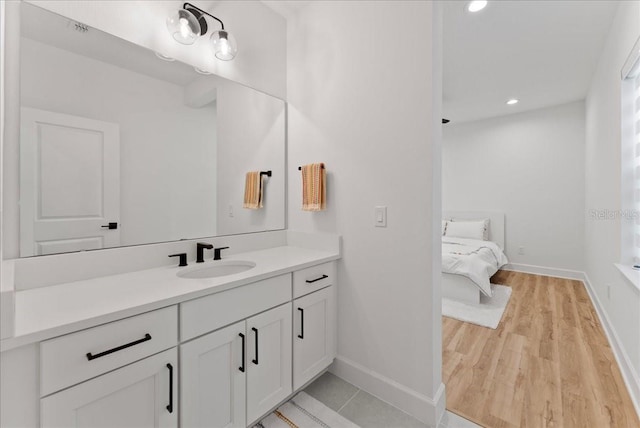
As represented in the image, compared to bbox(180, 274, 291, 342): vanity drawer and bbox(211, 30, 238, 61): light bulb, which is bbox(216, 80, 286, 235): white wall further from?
bbox(180, 274, 291, 342): vanity drawer

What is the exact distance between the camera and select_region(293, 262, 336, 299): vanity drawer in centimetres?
158

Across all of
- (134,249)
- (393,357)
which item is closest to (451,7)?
(393,357)

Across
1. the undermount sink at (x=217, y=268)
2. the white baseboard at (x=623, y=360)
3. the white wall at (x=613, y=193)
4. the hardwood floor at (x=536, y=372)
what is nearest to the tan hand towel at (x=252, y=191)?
the undermount sink at (x=217, y=268)

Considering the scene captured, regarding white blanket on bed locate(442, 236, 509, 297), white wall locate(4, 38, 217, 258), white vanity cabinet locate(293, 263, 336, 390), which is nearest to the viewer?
white wall locate(4, 38, 217, 258)

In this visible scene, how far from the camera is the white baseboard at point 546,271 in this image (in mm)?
4148

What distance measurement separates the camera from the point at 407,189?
5.11 ft

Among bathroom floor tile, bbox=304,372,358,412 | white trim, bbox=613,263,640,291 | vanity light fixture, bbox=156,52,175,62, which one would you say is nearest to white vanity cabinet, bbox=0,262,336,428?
bathroom floor tile, bbox=304,372,358,412

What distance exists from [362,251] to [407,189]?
1.59 feet

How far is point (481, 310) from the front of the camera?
117 inches

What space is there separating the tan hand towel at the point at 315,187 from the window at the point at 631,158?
7.09 feet

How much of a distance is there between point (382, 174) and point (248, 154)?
1012mm

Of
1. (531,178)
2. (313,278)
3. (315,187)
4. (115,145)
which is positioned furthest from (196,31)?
(531,178)

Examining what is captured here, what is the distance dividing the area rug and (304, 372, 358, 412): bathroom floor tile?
0.05m

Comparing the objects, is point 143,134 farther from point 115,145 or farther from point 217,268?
point 217,268
